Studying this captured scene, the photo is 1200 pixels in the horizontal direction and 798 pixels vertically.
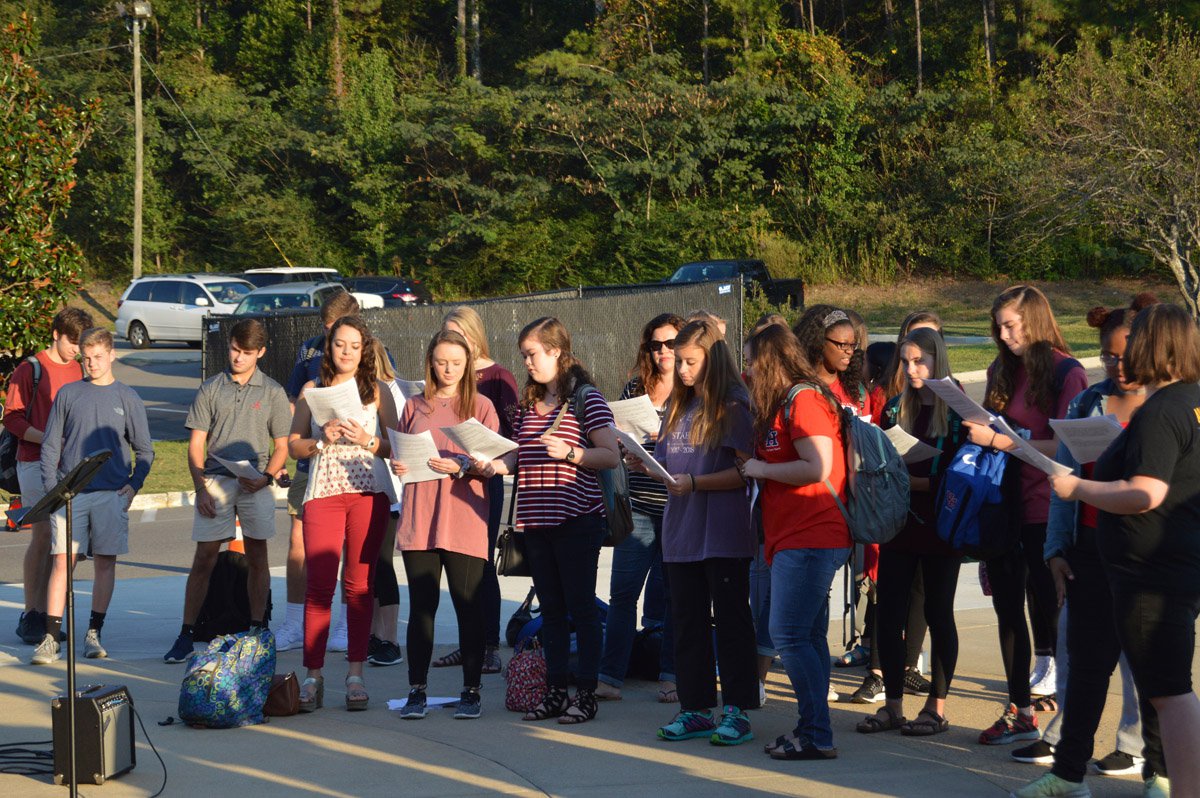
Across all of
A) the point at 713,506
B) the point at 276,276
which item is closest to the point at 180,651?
the point at 713,506

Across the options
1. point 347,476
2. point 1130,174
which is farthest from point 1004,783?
point 1130,174

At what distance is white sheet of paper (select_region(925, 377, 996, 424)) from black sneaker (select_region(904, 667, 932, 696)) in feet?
6.19

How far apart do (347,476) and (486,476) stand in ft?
2.46

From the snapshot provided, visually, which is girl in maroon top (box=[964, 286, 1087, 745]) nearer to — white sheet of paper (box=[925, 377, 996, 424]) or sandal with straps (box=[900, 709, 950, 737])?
sandal with straps (box=[900, 709, 950, 737])

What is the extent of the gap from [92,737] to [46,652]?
102 inches

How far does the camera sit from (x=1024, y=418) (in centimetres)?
582

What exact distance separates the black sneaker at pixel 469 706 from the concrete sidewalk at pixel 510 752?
0.15ft

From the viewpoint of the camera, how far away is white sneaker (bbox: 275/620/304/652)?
8.02 meters

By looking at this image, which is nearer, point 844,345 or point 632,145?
point 844,345

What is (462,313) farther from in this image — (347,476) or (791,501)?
(791,501)

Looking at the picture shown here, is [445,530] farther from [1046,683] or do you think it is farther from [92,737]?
[1046,683]

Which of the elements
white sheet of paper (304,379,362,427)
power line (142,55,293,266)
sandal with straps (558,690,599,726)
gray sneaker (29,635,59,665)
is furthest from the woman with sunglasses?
power line (142,55,293,266)

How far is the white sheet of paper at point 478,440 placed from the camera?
6.02 metres

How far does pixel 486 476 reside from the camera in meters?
6.38
